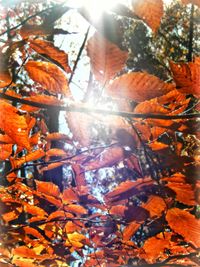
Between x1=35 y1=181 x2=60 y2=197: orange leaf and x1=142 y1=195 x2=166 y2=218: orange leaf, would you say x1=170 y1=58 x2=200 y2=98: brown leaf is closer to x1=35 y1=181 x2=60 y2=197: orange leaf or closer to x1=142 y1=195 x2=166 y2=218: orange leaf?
x1=142 y1=195 x2=166 y2=218: orange leaf

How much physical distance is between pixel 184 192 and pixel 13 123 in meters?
0.41

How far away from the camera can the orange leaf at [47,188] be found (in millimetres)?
1029

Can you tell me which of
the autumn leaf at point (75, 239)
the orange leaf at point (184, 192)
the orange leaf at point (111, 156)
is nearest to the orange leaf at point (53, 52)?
the orange leaf at point (111, 156)

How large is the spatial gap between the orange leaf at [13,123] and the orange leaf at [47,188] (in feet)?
1.43

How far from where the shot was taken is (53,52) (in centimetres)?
60

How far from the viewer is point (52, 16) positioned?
18.7 inches

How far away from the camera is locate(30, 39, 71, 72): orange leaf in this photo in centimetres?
60

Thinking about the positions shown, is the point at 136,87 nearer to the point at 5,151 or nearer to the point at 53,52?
the point at 53,52

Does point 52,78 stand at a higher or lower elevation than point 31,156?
higher

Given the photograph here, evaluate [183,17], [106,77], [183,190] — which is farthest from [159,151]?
[183,17]

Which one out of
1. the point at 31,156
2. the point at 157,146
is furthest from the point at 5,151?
the point at 157,146

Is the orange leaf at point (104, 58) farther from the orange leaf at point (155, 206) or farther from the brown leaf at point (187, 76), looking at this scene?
the orange leaf at point (155, 206)

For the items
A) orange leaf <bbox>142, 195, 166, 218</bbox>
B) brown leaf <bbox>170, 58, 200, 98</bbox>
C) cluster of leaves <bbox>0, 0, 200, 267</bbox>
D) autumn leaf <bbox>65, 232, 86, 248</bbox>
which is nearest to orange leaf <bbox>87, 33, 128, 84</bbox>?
cluster of leaves <bbox>0, 0, 200, 267</bbox>

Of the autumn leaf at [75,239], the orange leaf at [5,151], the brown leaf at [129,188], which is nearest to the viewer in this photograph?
the brown leaf at [129,188]
